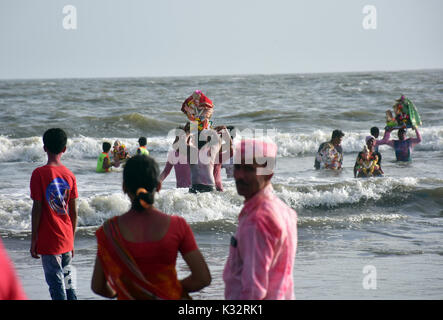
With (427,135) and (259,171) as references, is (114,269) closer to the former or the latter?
(259,171)

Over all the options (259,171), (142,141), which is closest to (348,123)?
(142,141)

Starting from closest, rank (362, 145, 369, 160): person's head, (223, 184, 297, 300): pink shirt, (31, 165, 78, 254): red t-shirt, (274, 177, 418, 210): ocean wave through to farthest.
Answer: (223, 184, 297, 300): pink shirt, (31, 165, 78, 254): red t-shirt, (274, 177, 418, 210): ocean wave, (362, 145, 369, 160): person's head

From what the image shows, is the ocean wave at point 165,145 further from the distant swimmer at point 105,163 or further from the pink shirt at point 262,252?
the pink shirt at point 262,252

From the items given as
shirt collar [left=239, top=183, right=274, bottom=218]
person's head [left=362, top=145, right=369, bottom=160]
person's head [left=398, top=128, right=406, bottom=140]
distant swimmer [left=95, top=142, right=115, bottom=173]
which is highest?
shirt collar [left=239, top=183, right=274, bottom=218]

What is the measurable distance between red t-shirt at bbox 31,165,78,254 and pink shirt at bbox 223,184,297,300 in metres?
2.16

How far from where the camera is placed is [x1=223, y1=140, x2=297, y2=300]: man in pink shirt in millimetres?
2723

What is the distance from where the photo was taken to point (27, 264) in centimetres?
736

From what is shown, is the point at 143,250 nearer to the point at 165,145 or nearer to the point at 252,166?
the point at 252,166

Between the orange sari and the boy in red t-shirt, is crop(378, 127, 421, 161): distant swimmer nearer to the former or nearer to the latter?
the boy in red t-shirt

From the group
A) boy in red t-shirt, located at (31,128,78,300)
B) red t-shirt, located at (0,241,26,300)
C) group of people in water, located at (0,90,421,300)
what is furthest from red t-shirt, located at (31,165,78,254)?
red t-shirt, located at (0,241,26,300)

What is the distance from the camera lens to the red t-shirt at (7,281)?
156 centimetres

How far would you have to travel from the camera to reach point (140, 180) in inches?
115

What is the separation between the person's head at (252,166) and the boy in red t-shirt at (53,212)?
6.67 feet
